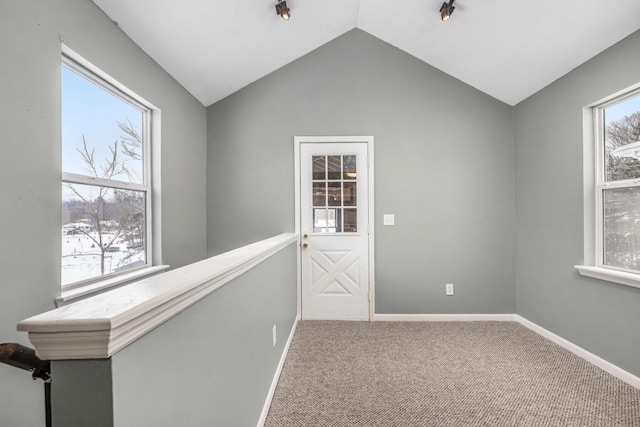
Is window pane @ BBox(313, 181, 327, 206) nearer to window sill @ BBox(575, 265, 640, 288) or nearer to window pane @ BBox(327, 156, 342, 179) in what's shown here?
window pane @ BBox(327, 156, 342, 179)

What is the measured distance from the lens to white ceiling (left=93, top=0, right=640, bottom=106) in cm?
199

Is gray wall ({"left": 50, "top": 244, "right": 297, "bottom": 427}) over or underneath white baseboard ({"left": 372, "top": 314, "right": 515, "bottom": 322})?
over

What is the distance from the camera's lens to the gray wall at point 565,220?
2.06 metres

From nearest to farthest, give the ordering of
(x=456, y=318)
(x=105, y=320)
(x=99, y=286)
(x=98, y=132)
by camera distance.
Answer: (x=105, y=320) < (x=99, y=286) < (x=98, y=132) < (x=456, y=318)

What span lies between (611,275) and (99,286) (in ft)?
11.1

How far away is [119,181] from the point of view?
6.82ft

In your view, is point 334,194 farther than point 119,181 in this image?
Yes

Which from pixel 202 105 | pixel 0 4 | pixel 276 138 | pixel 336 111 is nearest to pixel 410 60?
pixel 336 111

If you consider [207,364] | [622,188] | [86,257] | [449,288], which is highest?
[622,188]

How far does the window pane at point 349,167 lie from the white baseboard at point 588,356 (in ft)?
7.71

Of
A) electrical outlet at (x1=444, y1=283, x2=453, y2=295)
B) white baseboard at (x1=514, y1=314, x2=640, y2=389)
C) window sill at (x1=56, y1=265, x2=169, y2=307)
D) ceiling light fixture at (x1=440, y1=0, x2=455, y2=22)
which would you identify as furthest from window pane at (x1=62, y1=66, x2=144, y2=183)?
white baseboard at (x1=514, y1=314, x2=640, y2=389)

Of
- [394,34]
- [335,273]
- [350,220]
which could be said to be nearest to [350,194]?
[350,220]

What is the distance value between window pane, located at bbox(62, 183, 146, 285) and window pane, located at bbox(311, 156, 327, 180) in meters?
1.68

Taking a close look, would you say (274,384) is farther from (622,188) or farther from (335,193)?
(622,188)
